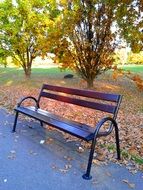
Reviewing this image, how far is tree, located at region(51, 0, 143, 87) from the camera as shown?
9.77m

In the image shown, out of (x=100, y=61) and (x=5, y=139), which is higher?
(x=100, y=61)

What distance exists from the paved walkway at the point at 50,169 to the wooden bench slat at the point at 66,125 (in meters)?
0.46

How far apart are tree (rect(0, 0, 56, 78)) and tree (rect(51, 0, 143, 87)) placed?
2226 mm

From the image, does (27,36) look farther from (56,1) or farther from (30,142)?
(30,142)

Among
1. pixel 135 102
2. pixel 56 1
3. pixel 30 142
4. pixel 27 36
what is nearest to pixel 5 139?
pixel 30 142

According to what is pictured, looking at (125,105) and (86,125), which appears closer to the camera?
(86,125)

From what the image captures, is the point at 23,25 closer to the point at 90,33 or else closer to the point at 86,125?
the point at 90,33

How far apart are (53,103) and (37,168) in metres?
4.40

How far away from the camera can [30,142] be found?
18.1 ft

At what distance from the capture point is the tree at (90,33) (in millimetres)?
Answer: 9766

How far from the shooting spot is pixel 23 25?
1310cm

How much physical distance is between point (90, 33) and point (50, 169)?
6.74m

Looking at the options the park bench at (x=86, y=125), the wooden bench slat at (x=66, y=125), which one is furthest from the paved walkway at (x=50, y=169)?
the wooden bench slat at (x=66, y=125)

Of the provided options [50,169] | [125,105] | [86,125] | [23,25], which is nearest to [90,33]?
[125,105]
